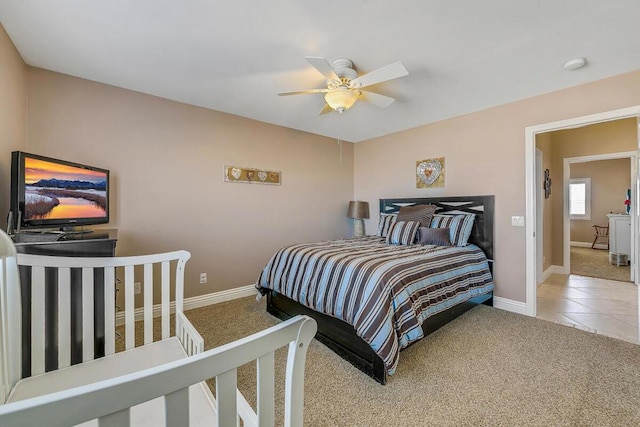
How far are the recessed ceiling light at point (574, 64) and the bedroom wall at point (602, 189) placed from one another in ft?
20.7

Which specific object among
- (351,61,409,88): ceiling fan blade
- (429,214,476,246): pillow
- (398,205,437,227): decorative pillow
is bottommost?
(429,214,476,246): pillow

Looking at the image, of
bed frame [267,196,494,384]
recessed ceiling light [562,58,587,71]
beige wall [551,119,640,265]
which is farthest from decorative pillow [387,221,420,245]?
beige wall [551,119,640,265]

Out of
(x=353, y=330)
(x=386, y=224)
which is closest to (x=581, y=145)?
(x=386, y=224)

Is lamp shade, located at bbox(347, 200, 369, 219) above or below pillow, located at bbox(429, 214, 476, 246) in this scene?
above

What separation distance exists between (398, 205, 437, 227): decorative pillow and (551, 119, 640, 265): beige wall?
8.92 feet

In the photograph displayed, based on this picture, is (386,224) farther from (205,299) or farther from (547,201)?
(547,201)

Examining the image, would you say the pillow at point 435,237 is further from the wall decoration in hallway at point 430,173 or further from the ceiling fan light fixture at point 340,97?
the ceiling fan light fixture at point 340,97

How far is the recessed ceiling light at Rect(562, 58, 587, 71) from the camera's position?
2254mm

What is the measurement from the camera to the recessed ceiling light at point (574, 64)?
225cm

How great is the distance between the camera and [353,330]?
2.10 meters

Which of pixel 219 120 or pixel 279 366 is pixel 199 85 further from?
pixel 279 366

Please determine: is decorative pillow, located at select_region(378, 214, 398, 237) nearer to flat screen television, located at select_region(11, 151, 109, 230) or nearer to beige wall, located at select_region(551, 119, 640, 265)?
beige wall, located at select_region(551, 119, 640, 265)

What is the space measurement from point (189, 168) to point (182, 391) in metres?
3.11

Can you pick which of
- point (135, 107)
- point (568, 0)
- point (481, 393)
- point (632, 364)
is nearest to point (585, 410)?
point (481, 393)
